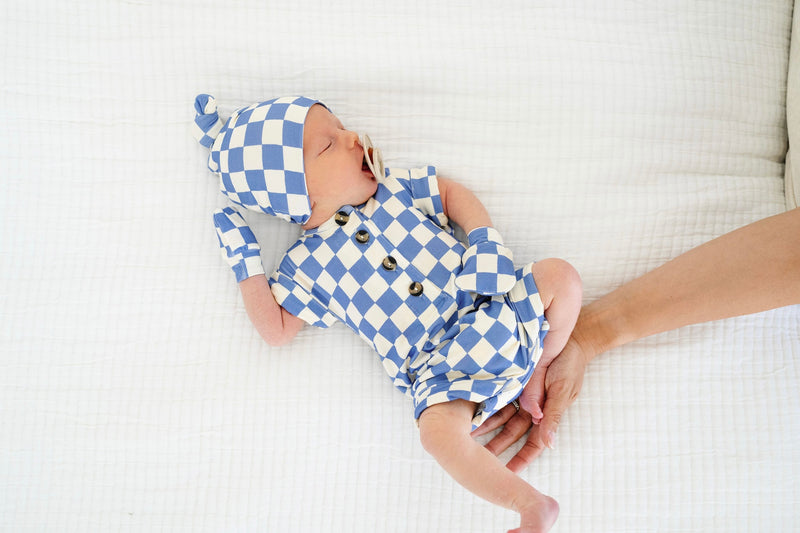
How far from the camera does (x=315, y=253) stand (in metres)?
1.13

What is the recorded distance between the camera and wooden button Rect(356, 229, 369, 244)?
1102mm

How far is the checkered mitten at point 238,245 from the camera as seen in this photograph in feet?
3.65

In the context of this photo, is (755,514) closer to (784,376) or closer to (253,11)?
(784,376)

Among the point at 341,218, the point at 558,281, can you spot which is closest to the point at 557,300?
the point at 558,281

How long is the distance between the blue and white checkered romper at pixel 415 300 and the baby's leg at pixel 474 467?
0.09 feet

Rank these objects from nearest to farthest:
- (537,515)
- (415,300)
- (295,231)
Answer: (537,515), (415,300), (295,231)

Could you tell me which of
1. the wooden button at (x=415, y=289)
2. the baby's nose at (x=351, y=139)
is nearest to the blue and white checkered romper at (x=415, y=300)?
the wooden button at (x=415, y=289)

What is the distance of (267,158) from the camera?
3.42 ft

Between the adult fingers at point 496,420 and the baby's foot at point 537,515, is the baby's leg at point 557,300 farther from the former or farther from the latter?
the baby's foot at point 537,515

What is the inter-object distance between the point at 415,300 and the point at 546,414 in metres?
0.32

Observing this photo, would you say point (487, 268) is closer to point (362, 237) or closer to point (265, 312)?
point (362, 237)

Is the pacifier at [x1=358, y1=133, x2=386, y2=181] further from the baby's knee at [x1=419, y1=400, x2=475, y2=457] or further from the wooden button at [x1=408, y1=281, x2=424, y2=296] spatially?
the baby's knee at [x1=419, y1=400, x2=475, y2=457]

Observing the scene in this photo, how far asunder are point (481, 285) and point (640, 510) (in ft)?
1.64

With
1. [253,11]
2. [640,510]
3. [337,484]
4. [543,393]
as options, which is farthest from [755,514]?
[253,11]
